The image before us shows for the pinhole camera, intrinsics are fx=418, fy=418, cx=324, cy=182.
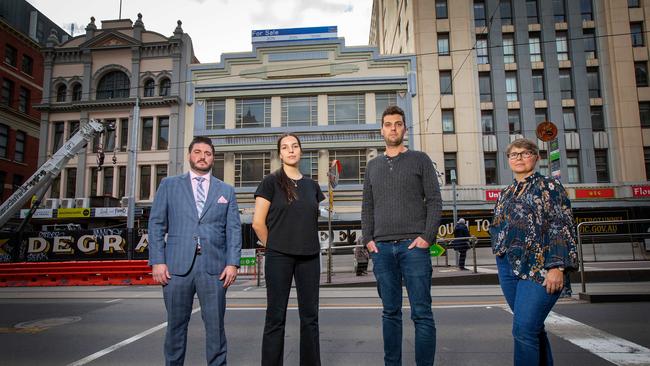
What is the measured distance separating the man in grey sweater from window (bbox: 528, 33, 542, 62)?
92.8ft

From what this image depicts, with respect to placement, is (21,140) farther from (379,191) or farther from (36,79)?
(379,191)

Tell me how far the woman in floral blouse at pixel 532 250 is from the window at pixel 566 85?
93.2ft

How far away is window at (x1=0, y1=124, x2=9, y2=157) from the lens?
33.2 m

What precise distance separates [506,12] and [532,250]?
30.0m

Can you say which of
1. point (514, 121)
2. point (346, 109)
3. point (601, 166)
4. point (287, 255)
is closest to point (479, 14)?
point (514, 121)

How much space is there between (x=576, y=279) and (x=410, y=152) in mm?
9178

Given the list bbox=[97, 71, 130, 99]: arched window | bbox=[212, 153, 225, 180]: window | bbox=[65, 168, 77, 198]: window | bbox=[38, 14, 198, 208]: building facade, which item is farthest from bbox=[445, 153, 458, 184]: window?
bbox=[65, 168, 77, 198]: window

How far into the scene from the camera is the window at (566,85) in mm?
27344

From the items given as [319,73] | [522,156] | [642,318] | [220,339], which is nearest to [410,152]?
[522,156]

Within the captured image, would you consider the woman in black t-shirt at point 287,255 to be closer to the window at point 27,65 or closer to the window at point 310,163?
the window at point 310,163

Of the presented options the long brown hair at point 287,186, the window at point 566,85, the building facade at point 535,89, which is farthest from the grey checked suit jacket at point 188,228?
the window at point 566,85

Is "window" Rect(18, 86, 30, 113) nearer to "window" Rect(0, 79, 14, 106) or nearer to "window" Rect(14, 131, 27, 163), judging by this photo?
"window" Rect(0, 79, 14, 106)

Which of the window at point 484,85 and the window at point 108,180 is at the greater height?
the window at point 484,85

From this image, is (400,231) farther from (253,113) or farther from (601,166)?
(601,166)
